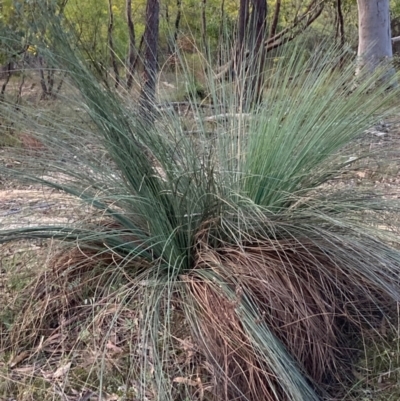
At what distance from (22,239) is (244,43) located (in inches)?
61.5

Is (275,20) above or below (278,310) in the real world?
above

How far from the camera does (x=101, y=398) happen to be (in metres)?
2.13

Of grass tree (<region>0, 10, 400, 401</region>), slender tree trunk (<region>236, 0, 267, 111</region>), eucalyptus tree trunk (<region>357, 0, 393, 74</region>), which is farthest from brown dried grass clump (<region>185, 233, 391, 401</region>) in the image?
eucalyptus tree trunk (<region>357, 0, 393, 74</region>)

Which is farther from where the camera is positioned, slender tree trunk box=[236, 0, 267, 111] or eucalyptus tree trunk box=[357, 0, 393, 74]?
eucalyptus tree trunk box=[357, 0, 393, 74]

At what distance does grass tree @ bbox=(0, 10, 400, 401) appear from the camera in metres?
2.17

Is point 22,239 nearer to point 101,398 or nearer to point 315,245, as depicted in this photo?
point 101,398

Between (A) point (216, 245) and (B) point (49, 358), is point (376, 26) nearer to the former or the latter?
(A) point (216, 245)

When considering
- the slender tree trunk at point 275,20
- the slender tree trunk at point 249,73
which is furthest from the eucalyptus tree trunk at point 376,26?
the slender tree trunk at point 249,73

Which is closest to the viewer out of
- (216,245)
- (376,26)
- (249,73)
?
(216,245)

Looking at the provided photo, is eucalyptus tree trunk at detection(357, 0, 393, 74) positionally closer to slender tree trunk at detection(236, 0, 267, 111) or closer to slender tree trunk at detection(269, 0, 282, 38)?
slender tree trunk at detection(269, 0, 282, 38)

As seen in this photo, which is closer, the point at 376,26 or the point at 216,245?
the point at 216,245

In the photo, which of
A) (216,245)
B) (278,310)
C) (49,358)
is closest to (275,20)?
(216,245)

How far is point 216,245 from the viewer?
2.53 m

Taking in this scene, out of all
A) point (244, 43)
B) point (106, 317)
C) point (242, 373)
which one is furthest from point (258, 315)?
point (244, 43)
